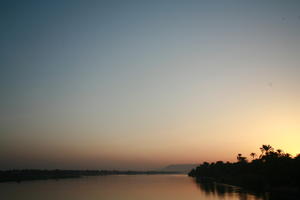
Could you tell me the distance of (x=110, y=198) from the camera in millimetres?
55438

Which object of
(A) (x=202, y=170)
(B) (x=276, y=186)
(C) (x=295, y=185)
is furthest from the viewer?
(A) (x=202, y=170)

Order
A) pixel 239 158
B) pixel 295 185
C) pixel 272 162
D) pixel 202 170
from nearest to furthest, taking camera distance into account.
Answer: pixel 295 185
pixel 272 162
pixel 239 158
pixel 202 170

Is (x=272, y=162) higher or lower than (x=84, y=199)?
higher

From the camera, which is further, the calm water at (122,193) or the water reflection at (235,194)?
the calm water at (122,193)

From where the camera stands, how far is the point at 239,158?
11694 centimetres

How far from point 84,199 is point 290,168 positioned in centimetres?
4042

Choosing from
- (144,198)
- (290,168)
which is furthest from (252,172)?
(144,198)

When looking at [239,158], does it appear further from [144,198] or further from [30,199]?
[30,199]

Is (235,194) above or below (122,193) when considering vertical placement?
below

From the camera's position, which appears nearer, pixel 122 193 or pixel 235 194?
pixel 235 194

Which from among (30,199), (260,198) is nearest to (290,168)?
(260,198)

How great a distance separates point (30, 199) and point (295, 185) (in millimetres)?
49092

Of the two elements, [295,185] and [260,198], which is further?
[295,185]

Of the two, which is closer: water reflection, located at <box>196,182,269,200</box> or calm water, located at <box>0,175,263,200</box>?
water reflection, located at <box>196,182,269,200</box>
